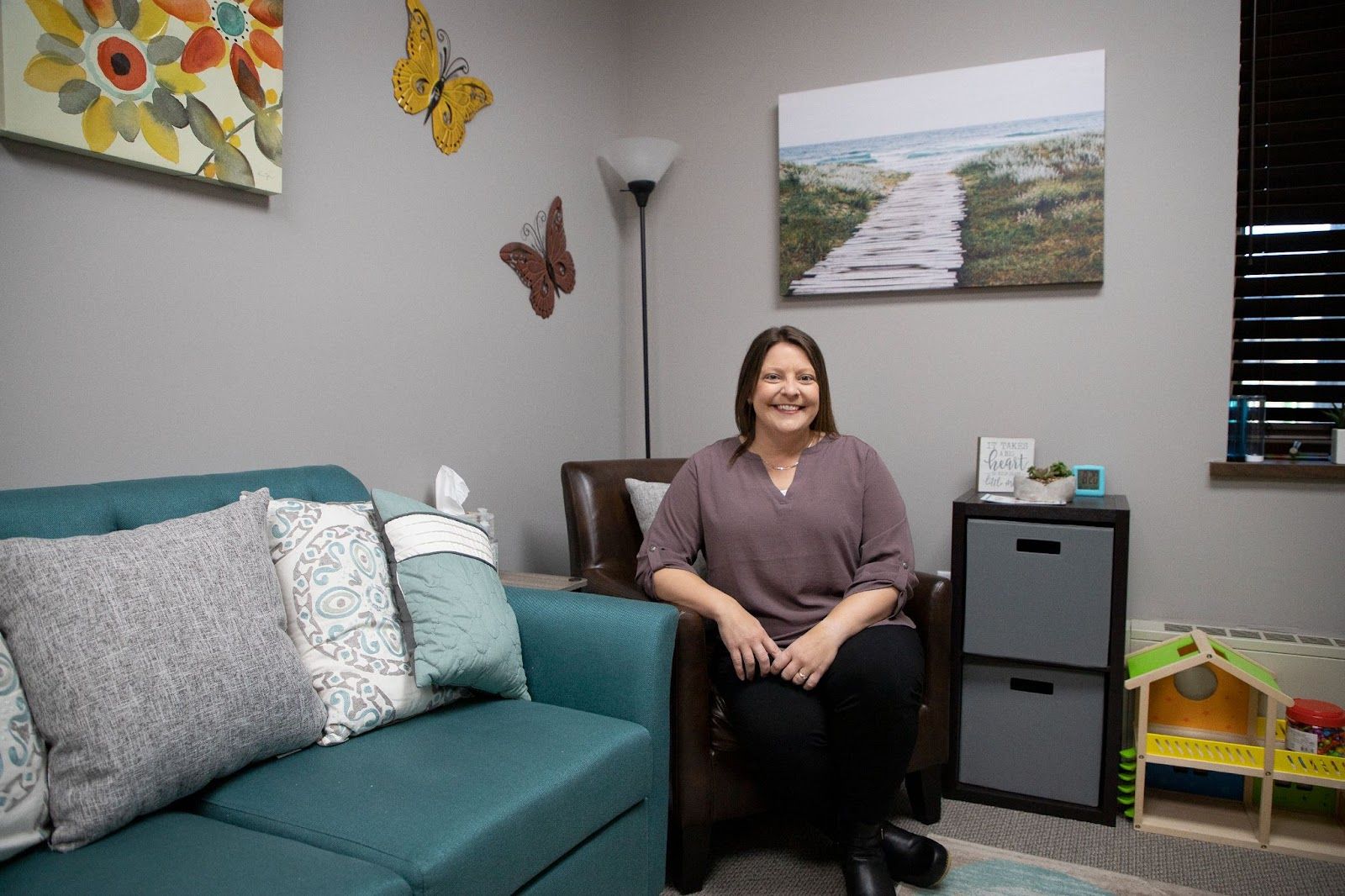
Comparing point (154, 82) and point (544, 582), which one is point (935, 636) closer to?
point (544, 582)

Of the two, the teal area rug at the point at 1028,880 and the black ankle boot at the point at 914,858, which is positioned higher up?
the black ankle boot at the point at 914,858

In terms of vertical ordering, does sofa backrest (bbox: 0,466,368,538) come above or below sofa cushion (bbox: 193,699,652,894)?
above

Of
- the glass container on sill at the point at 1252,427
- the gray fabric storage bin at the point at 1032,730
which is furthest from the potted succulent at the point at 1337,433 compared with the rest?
the gray fabric storage bin at the point at 1032,730

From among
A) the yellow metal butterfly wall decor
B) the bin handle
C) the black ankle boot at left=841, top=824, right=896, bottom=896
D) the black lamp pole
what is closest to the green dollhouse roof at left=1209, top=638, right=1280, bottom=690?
the bin handle

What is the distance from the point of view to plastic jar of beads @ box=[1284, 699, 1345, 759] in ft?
7.01

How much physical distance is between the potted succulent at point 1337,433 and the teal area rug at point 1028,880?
125 cm

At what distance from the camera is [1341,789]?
6.97 ft

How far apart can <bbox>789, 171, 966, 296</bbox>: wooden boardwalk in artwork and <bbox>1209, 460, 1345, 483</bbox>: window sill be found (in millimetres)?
926

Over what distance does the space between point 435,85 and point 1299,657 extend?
2742 mm

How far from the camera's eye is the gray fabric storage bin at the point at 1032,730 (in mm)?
2273

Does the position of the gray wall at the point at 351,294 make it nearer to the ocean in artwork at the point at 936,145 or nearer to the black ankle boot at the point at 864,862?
the ocean in artwork at the point at 936,145

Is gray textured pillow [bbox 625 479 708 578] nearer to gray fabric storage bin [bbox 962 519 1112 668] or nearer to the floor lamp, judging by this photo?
the floor lamp

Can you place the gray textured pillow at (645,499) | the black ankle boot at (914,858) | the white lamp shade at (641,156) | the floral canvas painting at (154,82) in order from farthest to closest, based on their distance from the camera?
the white lamp shade at (641,156) < the gray textured pillow at (645,499) < the black ankle boot at (914,858) < the floral canvas painting at (154,82)

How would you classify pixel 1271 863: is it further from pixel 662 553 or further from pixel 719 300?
pixel 719 300
